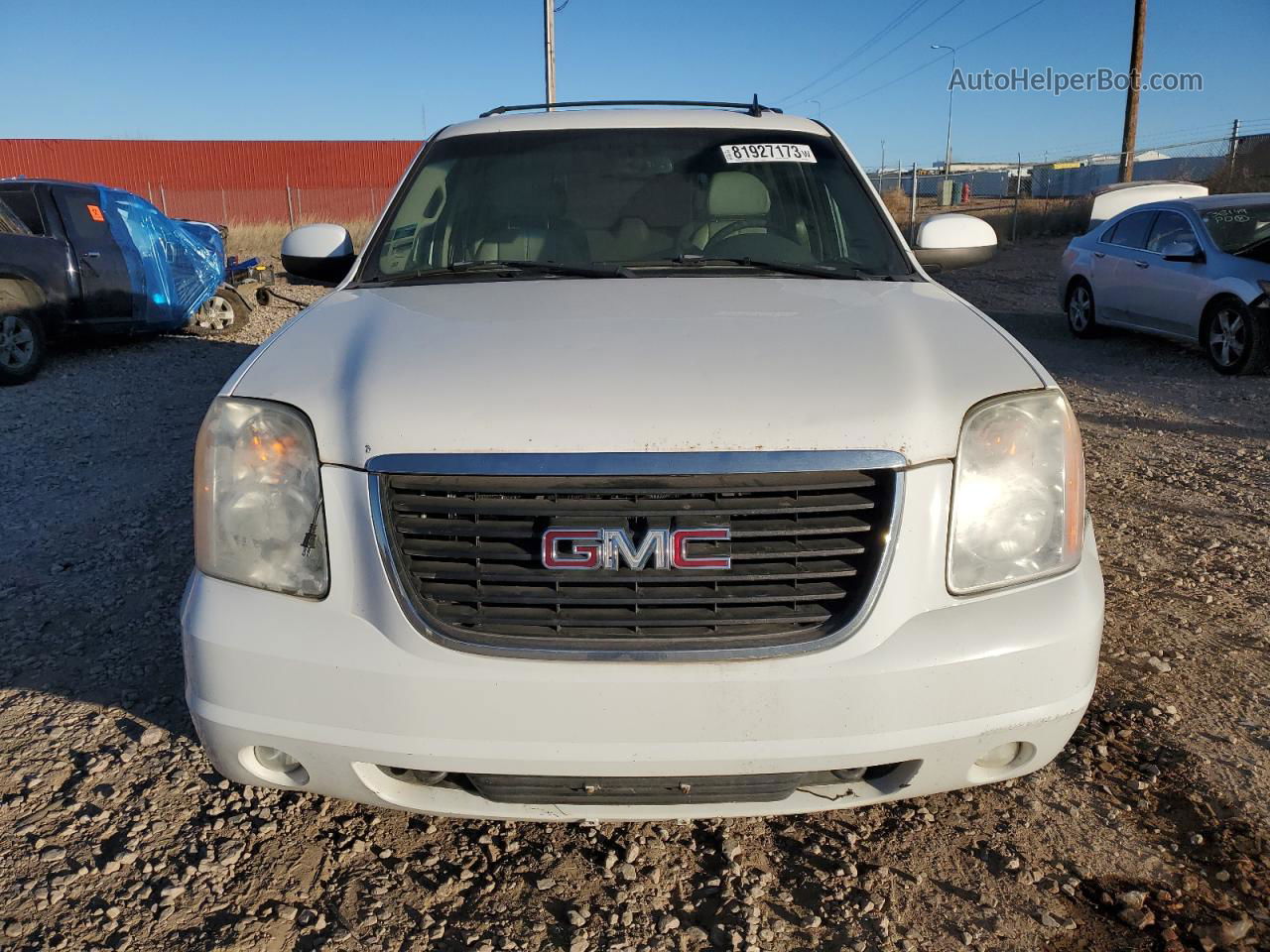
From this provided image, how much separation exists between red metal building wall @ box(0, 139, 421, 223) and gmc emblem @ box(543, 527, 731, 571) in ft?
110

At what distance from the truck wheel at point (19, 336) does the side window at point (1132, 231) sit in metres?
10.2

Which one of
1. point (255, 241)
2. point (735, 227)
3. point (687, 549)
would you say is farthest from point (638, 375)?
point (255, 241)

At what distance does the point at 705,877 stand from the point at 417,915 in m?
0.64

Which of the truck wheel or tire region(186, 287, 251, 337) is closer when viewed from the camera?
the truck wheel

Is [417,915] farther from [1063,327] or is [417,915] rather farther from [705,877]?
[1063,327]

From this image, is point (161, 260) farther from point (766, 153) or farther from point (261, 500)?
point (261, 500)

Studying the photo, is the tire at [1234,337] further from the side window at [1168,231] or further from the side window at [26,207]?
the side window at [26,207]

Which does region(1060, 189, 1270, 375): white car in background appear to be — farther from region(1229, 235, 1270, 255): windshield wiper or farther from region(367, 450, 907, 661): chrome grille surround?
region(367, 450, 907, 661): chrome grille surround

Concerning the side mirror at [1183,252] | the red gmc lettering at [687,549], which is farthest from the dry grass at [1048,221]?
the red gmc lettering at [687,549]

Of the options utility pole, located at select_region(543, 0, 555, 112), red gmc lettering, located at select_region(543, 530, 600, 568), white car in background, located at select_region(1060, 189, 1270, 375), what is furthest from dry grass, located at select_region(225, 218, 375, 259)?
red gmc lettering, located at select_region(543, 530, 600, 568)

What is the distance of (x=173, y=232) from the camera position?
984cm

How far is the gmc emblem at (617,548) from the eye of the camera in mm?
1850

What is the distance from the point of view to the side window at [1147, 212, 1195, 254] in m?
9.17

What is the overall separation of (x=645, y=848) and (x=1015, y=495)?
3.88 ft
